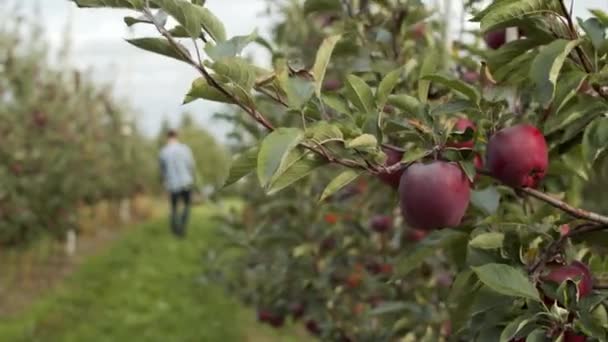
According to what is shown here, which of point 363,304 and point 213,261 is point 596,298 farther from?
point 213,261

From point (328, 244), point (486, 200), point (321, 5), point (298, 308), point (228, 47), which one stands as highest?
point (228, 47)

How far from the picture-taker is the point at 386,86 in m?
1.15

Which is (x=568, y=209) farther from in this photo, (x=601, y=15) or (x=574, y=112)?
(x=601, y=15)

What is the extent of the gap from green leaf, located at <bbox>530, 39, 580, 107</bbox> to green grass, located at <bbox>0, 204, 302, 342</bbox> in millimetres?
3825

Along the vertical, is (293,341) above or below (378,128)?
below

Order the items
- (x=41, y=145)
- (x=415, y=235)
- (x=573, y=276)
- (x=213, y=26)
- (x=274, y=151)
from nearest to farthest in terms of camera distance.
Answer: (x=274, y=151) < (x=213, y=26) < (x=573, y=276) < (x=415, y=235) < (x=41, y=145)

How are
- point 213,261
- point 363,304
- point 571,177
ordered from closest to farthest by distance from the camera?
1. point 571,177
2. point 363,304
3. point 213,261

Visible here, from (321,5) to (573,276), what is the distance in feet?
3.05

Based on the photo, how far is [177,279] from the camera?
8859 mm

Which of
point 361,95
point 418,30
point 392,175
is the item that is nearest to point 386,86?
point 361,95

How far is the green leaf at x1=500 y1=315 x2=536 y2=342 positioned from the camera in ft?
3.53

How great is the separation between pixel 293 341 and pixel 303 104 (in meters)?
4.99

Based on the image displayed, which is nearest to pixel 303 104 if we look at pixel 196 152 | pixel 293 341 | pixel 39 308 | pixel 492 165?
pixel 492 165

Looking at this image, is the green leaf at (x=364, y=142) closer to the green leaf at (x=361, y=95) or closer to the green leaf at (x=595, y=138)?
the green leaf at (x=361, y=95)
